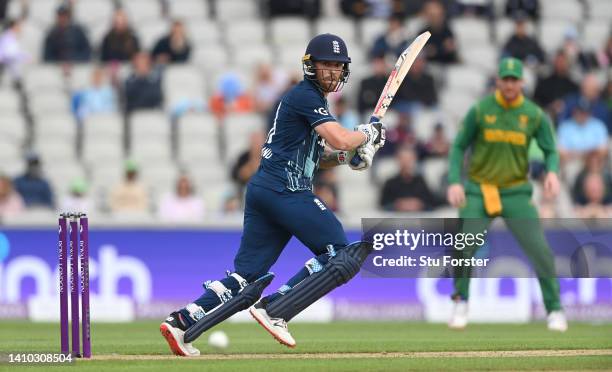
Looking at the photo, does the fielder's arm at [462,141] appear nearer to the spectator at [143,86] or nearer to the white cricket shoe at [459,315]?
the white cricket shoe at [459,315]

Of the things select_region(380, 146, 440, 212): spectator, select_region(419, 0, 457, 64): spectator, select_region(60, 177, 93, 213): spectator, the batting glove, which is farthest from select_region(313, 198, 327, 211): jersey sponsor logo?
select_region(419, 0, 457, 64): spectator

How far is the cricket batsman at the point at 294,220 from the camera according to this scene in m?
8.90

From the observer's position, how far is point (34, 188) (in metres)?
16.3

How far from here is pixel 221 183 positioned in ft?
56.5

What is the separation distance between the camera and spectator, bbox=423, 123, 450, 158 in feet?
56.5

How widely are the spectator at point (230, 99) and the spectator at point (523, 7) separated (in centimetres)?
428

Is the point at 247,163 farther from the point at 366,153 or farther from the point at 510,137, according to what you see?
the point at 366,153

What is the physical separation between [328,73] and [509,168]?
3.51 metres

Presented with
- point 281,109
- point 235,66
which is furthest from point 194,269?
point 281,109

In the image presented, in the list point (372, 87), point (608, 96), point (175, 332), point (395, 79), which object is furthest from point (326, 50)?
point (608, 96)

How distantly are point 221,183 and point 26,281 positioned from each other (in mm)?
3382

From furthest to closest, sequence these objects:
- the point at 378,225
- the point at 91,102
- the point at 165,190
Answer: the point at 91,102 < the point at 165,190 < the point at 378,225

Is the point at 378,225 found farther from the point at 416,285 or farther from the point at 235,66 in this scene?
the point at 235,66

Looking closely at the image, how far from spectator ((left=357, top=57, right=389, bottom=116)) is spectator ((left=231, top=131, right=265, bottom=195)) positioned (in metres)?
1.79
